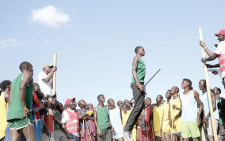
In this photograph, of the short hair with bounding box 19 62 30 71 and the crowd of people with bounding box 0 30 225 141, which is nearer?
the crowd of people with bounding box 0 30 225 141

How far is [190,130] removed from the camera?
7.75 meters

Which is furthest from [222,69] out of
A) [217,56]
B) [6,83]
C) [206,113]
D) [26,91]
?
[6,83]

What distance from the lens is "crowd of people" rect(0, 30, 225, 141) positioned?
193 inches

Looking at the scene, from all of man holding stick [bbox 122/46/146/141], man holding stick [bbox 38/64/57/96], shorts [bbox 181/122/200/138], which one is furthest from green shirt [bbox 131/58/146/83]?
man holding stick [bbox 38/64/57/96]

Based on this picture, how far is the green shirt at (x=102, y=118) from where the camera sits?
9539mm

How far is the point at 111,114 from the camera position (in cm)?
1009

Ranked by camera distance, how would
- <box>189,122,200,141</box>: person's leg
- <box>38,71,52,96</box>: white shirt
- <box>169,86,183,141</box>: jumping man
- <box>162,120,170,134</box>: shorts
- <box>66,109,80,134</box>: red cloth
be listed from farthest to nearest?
<box>162,120,170,134</box>: shorts, <box>66,109,80,134</box>: red cloth, <box>169,86,183,141</box>: jumping man, <box>38,71,52,96</box>: white shirt, <box>189,122,200,141</box>: person's leg

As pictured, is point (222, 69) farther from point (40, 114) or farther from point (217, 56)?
point (40, 114)

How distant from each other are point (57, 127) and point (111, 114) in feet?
7.35

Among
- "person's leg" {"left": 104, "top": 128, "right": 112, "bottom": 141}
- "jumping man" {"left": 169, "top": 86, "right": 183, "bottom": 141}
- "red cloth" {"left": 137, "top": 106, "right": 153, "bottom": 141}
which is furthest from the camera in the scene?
"red cloth" {"left": 137, "top": 106, "right": 153, "bottom": 141}

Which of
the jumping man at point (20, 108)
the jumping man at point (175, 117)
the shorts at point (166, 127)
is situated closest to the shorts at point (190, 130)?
the jumping man at point (175, 117)

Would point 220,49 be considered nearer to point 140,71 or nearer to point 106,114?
point 140,71

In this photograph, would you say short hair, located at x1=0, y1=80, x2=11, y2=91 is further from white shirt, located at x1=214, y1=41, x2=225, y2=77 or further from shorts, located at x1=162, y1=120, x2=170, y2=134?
shorts, located at x1=162, y1=120, x2=170, y2=134

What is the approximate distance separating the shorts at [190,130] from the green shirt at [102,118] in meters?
3.09
